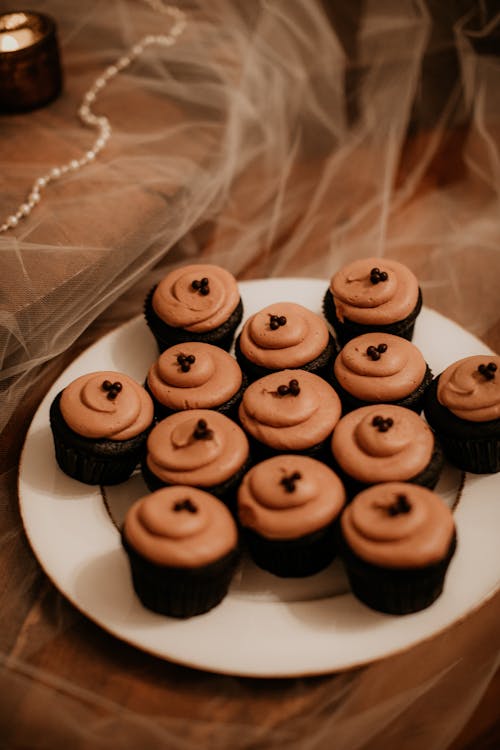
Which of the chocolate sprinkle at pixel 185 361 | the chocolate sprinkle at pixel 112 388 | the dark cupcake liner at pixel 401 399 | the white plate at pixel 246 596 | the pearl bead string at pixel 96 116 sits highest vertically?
the pearl bead string at pixel 96 116

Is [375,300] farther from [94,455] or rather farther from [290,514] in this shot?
[94,455]

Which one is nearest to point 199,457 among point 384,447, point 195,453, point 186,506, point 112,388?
point 195,453

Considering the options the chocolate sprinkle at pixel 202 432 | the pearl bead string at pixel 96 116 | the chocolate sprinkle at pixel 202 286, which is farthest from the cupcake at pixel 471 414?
the pearl bead string at pixel 96 116

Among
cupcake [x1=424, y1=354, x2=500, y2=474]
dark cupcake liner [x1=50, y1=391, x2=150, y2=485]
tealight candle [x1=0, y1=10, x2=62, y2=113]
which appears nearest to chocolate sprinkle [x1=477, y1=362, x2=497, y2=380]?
cupcake [x1=424, y1=354, x2=500, y2=474]

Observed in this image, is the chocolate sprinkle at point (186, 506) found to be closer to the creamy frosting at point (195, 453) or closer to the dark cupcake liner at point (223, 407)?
the creamy frosting at point (195, 453)

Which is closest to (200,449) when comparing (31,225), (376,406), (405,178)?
(376,406)

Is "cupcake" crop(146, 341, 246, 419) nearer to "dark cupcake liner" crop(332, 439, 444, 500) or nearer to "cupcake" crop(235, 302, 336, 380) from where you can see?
"cupcake" crop(235, 302, 336, 380)
